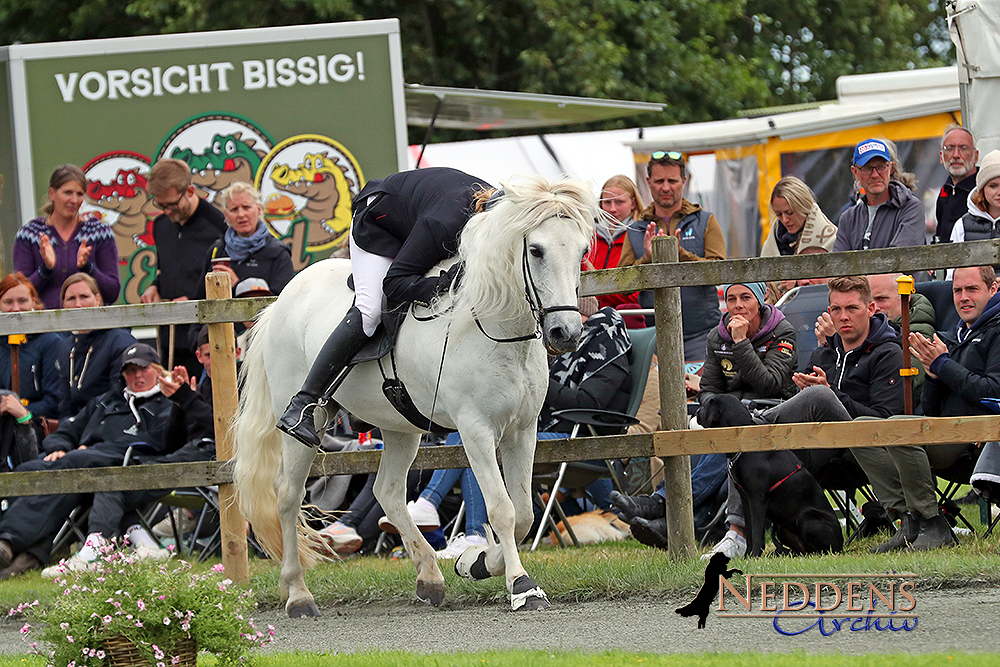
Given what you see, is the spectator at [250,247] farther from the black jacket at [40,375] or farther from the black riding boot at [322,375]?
the black riding boot at [322,375]

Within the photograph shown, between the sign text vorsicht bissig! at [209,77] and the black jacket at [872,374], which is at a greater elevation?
the sign text vorsicht bissig! at [209,77]

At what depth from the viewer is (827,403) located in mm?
6945

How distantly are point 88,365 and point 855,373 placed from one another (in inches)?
220

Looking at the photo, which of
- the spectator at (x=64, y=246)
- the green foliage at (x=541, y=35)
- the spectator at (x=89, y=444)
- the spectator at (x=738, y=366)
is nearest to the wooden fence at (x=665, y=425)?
the spectator at (x=738, y=366)

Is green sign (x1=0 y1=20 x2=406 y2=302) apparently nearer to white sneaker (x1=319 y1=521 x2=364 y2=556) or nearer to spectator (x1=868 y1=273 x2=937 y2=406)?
white sneaker (x1=319 y1=521 x2=364 y2=556)

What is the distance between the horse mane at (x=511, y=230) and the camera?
18.6ft

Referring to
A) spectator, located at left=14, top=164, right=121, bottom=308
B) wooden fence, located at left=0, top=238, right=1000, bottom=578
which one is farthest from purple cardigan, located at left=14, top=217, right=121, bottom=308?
wooden fence, located at left=0, top=238, right=1000, bottom=578

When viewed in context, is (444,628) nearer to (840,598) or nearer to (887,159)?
(840,598)

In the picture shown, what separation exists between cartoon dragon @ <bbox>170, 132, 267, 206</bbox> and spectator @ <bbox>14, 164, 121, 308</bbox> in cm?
162

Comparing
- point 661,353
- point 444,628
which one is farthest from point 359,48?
point 444,628

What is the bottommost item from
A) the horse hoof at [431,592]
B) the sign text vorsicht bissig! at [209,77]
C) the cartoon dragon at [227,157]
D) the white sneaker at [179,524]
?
the white sneaker at [179,524]

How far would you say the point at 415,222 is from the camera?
6379 millimetres

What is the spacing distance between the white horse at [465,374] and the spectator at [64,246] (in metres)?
3.46

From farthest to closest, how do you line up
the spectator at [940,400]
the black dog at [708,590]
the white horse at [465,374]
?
1. the spectator at [940,400]
2. the white horse at [465,374]
3. the black dog at [708,590]
